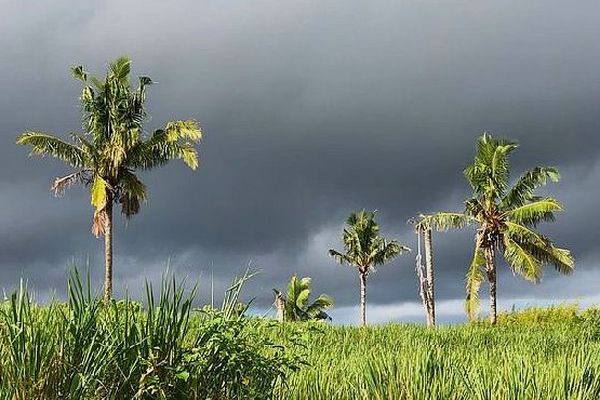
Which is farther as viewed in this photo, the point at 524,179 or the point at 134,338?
the point at 524,179

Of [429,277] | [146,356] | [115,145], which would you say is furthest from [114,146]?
[146,356]

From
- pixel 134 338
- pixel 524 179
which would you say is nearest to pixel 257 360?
pixel 134 338

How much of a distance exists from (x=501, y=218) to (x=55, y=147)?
1958 cm

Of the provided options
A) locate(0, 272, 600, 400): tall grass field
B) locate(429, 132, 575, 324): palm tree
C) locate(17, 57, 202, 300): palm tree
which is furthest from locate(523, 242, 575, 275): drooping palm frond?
locate(0, 272, 600, 400): tall grass field

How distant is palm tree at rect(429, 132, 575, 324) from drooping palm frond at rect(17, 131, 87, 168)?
15.7 metres

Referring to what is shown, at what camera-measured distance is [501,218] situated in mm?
34438

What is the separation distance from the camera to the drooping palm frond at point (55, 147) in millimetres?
30578

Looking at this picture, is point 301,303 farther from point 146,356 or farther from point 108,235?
point 146,356

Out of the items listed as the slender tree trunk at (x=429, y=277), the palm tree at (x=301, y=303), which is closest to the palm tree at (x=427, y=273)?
the slender tree trunk at (x=429, y=277)

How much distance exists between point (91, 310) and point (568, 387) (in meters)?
3.99

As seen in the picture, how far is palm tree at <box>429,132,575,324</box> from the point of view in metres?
32.7

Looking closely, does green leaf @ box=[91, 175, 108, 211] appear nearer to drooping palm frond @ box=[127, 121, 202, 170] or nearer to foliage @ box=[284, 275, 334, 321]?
drooping palm frond @ box=[127, 121, 202, 170]

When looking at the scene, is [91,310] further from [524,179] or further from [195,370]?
[524,179]

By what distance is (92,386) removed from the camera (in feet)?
15.2
